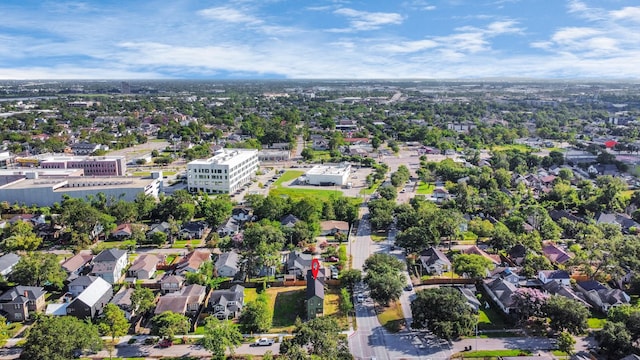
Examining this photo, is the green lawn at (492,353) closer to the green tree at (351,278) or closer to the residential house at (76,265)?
the green tree at (351,278)

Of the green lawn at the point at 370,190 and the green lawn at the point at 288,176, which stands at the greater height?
the green lawn at the point at 288,176

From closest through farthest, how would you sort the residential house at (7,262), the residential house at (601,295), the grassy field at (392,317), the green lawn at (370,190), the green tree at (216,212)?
the grassy field at (392,317)
the residential house at (601,295)
the residential house at (7,262)
the green tree at (216,212)
the green lawn at (370,190)

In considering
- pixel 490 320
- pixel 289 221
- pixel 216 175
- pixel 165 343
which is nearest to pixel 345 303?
pixel 490 320

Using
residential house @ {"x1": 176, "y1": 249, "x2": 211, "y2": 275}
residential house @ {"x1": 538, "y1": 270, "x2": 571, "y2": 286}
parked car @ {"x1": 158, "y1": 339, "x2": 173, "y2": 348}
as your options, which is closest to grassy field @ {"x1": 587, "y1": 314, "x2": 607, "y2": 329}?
residential house @ {"x1": 538, "y1": 270, "x2": 571, "y2": 286}

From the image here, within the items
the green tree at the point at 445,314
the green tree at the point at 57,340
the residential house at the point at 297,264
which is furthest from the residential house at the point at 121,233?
the green tree at the point at 445,314

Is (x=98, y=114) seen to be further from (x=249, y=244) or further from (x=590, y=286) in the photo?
(x=590, y=286)
